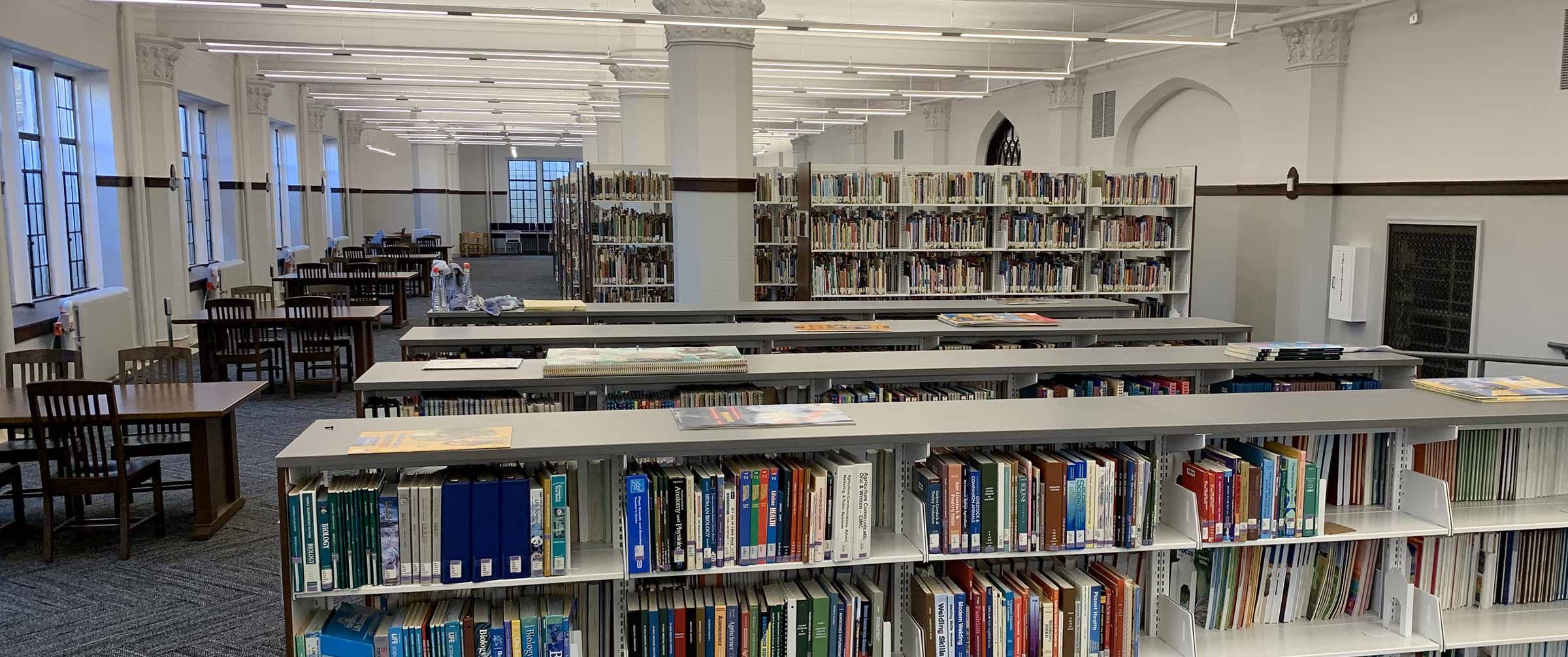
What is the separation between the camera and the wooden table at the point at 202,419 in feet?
17.2

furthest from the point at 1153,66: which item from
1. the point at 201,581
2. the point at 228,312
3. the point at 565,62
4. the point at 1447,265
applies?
the point at 201,581

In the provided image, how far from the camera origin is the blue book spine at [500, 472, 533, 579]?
107 inches

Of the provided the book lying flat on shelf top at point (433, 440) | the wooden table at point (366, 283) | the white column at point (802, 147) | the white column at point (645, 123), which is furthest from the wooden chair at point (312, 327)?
the white column at point (802, 147)

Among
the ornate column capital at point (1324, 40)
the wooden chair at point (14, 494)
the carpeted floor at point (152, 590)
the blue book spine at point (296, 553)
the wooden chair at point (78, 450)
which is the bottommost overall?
the carpeted floor at point (152, 590)

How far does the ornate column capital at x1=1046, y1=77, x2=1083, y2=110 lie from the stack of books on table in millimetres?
10033

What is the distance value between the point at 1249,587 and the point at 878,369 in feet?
5.60

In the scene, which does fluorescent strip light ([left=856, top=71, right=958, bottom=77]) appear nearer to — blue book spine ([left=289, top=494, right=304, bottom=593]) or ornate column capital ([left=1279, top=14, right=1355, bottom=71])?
ornate column capital ([left=1279, top=14, right=1355, bottom=71])

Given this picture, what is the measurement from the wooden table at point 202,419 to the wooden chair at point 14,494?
33 cm

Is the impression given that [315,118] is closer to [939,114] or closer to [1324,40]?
[939,114]

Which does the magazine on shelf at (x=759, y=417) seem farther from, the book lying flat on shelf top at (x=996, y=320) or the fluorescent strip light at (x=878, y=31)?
the fluorescent strip light at (x=878, y=31)

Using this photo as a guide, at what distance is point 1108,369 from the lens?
4.88m

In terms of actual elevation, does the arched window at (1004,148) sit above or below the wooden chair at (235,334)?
above

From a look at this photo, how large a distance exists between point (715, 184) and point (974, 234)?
2.61m

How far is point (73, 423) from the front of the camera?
199 inches
